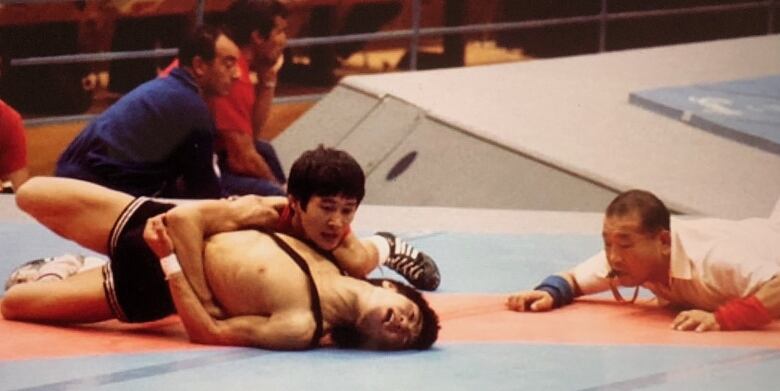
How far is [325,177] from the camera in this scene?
3.17 m

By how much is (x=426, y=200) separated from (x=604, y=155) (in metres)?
0.51

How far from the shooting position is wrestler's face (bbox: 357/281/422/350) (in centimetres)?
309

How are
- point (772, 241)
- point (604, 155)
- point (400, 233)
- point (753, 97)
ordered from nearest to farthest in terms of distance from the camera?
point (772, 241), point (400, 233), point (604, 155), point (753, 97)

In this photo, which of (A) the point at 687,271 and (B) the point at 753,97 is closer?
(A) the point at 687,271

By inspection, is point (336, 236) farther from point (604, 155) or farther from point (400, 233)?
point (604, 155)

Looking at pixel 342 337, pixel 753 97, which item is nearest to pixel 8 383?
pixel 342 337

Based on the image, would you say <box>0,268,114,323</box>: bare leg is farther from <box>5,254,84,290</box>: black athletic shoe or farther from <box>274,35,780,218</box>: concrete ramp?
<box>274,35,780,218</box>: concrete ramp

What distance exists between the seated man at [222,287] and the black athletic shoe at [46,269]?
9cm

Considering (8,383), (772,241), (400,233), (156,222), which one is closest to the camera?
(8,383)

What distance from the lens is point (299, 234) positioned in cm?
328

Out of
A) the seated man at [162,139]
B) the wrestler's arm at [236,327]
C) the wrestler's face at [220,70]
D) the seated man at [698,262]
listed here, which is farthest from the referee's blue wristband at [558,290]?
the wrestler's face at [220,70]

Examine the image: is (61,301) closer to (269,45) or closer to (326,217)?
(326,217)

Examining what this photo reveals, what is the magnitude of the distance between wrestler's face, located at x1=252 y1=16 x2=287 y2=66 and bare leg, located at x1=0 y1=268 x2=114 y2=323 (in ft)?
5.15

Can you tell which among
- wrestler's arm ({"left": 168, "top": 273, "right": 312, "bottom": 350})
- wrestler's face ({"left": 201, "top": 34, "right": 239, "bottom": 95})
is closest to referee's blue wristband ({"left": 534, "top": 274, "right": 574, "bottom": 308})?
wrestler's arm ({"left": 168, "top": 273, "right": 312, "bottom": 350})
